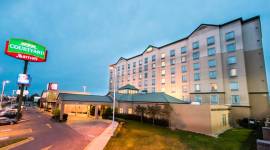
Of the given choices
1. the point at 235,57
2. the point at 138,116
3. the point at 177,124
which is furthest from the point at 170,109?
the point at 235,57

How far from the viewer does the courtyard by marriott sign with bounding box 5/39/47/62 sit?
1027 inches

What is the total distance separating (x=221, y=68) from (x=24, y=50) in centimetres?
4337

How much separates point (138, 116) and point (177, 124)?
9777 millimetres

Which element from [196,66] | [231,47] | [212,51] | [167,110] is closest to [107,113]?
[167,110]

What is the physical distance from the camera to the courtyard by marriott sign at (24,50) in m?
26.1

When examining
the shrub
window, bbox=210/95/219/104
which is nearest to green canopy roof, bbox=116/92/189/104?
the shrub

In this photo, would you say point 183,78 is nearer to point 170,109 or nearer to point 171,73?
point 171,73

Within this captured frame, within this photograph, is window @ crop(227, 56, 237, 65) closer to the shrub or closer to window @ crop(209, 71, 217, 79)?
window @ crop(209, 71, 217, 79)

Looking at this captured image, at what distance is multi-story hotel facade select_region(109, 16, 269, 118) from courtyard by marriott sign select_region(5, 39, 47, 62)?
14.8 m

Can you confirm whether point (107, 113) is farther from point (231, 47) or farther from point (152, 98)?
point (231, 47)

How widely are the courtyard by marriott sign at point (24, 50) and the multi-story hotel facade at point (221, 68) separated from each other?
14.8 meters

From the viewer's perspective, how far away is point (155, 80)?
53000 millimetres

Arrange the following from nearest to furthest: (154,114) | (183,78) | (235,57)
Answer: (154,114) < (235,57) < (183,78)

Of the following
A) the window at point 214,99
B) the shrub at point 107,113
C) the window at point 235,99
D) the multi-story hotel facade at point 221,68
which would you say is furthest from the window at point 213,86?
the shrub at point 107,113
